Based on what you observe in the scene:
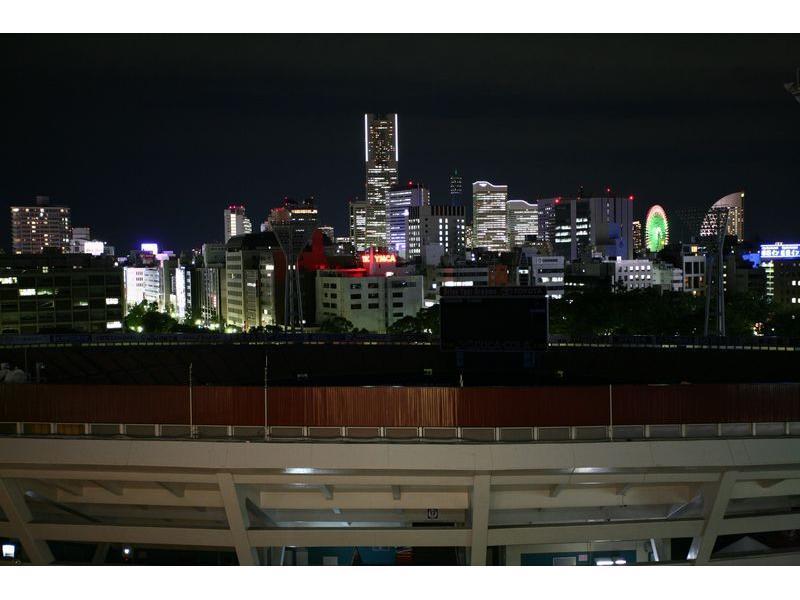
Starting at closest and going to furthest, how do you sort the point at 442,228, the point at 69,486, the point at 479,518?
the point at 479,518 → the point at 69,486 → the point at 442,228

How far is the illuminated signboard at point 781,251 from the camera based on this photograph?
8875cm

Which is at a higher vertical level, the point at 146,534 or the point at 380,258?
the point at 380,258

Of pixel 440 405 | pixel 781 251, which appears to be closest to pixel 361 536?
pixel 440 405

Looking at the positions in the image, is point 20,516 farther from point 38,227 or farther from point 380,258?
point 38,227

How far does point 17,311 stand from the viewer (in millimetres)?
60375

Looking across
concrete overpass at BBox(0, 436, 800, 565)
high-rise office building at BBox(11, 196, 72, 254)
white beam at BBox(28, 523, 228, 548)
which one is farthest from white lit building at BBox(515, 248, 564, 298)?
high-rise office building at BBox(11, 196, 72, 254)

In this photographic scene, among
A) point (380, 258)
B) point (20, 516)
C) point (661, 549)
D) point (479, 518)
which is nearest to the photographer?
point (479, 518)

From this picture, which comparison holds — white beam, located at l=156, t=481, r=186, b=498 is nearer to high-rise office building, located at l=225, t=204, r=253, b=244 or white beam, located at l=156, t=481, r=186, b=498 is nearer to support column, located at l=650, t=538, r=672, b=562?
support column, located at l=650, t=538, r=672, b=562

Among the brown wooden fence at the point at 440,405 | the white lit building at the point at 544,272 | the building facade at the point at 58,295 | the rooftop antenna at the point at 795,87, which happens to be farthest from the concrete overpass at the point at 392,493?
the white lit building at the point at 544,272

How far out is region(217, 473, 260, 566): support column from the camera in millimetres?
12844

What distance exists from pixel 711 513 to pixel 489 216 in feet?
583

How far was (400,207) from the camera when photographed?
17800cm

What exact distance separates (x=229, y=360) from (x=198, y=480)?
1654cm

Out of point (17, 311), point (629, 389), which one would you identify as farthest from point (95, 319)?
point (629, 389)
